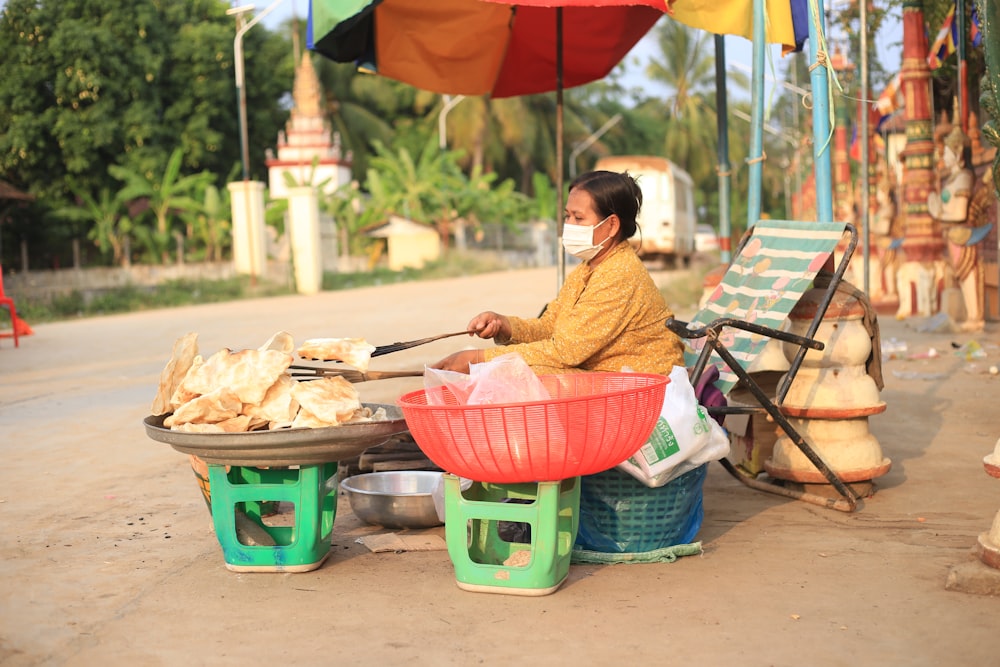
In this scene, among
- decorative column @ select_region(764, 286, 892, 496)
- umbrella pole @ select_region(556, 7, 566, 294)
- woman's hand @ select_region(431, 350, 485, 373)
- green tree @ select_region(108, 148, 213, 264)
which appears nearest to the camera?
woman's hand @ select_region(431, 350, 485, 373)

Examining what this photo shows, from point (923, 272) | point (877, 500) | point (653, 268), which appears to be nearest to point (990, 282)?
point (923, 272)

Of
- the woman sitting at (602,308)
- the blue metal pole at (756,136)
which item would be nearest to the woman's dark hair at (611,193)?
the woman sitting at (602,308)

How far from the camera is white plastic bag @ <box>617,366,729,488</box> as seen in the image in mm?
3432

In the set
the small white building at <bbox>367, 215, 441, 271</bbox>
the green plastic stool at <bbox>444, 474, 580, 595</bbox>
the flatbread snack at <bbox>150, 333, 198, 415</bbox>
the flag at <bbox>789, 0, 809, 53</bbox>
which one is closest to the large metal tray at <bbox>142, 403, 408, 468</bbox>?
the flatbread snack at <bbox>150, 333, 198, 415</bbox>

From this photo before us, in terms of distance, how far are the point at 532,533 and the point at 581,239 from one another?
1.17m

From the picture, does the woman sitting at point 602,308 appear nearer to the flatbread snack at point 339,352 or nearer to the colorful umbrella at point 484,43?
the flatbread snack at point 339,352

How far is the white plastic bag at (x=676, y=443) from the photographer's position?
11.3 feet

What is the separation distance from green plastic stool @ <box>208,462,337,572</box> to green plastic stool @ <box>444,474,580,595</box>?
0.46 metres

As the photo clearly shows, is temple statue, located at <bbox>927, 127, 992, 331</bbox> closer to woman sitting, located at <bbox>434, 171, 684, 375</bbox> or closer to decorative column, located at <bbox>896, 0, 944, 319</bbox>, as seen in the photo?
decorative column, located at <bbox>896, 0, 944, 319</bbox>

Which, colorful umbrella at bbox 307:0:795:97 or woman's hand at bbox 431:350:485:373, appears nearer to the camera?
woman's hand at bbox 431:350:485:373

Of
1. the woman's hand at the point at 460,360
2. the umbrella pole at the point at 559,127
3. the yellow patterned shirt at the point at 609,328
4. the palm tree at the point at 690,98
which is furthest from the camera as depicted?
the palm tree at the point at 690,98

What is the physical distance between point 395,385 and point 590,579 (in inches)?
180

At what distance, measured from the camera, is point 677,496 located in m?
3.58

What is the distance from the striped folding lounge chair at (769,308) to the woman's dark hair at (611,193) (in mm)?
497
